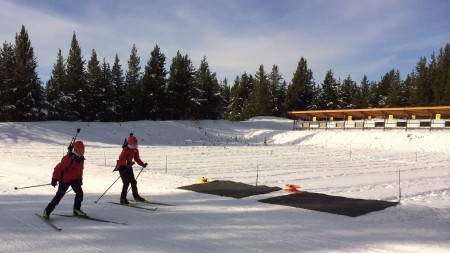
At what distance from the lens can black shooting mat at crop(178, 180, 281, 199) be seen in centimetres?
1070

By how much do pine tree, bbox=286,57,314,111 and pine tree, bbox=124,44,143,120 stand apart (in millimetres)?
21550

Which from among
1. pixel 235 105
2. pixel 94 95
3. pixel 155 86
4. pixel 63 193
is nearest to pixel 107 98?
pixel 94 95

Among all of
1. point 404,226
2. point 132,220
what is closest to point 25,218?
point 132,220

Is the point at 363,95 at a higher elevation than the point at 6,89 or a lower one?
higher

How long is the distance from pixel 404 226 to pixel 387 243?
138cm

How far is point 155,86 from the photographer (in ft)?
142

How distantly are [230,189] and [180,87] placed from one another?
34525 mm

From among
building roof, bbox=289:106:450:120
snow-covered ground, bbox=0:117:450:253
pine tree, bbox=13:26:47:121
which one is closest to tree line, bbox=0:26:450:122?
pine tree, bbox=13:26:47:121

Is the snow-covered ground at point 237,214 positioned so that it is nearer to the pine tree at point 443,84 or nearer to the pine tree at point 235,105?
the pine tree at point 443,84

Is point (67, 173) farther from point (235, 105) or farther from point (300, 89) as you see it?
point (235, 105)

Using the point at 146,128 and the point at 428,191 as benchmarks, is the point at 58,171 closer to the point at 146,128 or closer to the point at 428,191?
the point at 428,191

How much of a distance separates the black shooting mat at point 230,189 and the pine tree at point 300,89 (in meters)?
44.6

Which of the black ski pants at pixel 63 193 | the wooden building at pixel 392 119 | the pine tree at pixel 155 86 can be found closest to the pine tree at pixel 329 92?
the wooden building at pixel 392 119

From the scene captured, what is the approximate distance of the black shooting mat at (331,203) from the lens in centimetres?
863
